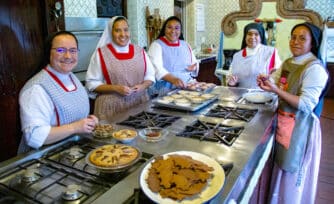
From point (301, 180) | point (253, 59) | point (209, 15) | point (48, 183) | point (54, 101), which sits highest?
point (209, 15)

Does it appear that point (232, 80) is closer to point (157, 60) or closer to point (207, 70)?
point (157, 60)

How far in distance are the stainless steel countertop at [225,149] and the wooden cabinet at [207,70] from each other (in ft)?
9.92

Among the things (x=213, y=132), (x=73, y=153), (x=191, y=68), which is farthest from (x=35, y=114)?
(x=191, y=68)

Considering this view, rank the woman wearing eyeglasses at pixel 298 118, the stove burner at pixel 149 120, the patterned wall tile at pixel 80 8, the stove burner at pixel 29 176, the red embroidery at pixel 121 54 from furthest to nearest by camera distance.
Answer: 1. the patterned wall tile at pixel 80 8
2. the red embroidery at pixel 121 54
3. the woman wearing eyeglasses at pixel 298 118
4. the stove burner at pixel 149 120
5. the stove burner at pixel 29 176

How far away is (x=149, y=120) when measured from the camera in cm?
159

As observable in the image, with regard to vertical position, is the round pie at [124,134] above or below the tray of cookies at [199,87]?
below

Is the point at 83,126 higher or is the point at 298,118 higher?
the point at 83,126

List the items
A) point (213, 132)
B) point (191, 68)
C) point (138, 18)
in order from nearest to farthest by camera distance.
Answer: point (213, 132) → point (191, 68) → point (138, 18)

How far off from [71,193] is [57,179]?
155 millimetres

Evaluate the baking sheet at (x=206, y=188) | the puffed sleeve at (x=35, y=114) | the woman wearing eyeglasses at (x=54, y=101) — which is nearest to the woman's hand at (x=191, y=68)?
the woman wearing eyeglasses at (x=54, y=101)

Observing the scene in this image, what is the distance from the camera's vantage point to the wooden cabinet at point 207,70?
15.9 feet

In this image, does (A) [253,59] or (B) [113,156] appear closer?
(B) [113,156]

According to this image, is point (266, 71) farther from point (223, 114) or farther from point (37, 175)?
point (37, 175)

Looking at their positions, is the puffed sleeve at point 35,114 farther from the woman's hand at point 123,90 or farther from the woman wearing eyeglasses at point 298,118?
the woman wearing eyeglasses at point 298,118
